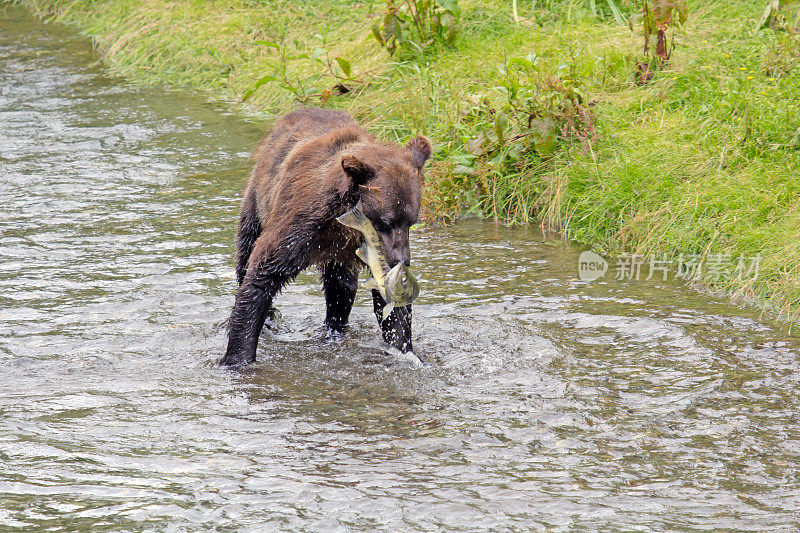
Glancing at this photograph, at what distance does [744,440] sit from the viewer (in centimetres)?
477

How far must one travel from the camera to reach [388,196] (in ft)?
17.5

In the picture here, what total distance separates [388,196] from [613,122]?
4.11m

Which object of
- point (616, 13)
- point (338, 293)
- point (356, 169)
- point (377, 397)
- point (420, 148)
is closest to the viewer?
point (356, 169)

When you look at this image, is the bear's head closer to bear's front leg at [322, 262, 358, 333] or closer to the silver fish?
the silver fish

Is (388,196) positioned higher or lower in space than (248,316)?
higher

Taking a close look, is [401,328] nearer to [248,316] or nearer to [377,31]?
[248,316]

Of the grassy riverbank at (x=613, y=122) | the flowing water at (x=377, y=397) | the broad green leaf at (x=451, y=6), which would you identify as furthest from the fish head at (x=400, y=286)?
the broad green leaf at (x=451, y=6)

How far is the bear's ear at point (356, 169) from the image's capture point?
17.4ft

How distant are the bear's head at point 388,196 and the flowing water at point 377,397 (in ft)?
2.92

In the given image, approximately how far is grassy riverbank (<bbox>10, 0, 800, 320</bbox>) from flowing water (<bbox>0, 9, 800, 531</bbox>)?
0.44m

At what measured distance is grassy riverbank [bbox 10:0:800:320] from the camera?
7.38 m

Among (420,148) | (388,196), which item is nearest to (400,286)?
(388,196)

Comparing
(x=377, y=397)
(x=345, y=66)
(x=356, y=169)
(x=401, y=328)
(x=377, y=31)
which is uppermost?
(x=377, y=31)

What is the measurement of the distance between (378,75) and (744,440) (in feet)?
23.4
